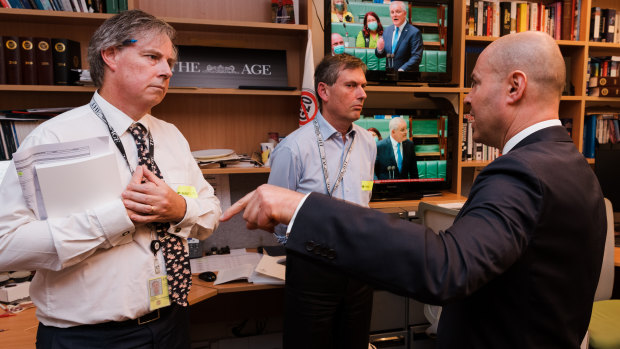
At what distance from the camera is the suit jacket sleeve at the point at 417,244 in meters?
0.58

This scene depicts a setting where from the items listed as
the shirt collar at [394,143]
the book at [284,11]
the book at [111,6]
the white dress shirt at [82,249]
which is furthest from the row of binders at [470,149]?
the book at [111,6]

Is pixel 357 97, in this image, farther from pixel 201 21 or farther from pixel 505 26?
pixel 505 26

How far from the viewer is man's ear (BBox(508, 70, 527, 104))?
837mm

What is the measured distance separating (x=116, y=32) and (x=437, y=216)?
162 centimetres

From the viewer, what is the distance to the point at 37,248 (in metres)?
1.05

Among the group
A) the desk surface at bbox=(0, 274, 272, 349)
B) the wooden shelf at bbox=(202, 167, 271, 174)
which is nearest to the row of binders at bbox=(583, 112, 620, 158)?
the wooden shelf at bbox=(202, 167, 271, 174)

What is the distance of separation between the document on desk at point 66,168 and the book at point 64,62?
51.4 inches

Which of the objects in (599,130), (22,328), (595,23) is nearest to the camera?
(22,328)

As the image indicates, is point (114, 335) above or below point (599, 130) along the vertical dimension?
below

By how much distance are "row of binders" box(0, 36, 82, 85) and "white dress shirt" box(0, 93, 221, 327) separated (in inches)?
44.3

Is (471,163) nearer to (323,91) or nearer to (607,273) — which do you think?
(607,273)

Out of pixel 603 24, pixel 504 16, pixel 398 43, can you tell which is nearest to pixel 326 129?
pixel 398 43

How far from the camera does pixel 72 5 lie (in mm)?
2111

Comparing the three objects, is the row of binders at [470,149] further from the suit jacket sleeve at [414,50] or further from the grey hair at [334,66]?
the grey hair at [334,66]
